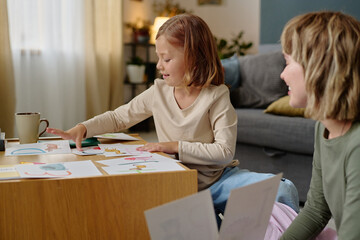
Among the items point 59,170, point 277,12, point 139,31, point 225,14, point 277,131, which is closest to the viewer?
point 59,170

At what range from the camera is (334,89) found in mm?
716

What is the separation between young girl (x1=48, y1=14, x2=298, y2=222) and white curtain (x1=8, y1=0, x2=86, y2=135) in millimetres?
2776

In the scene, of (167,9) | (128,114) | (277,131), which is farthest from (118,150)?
(167,9)

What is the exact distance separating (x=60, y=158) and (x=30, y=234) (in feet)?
Result: 0.90

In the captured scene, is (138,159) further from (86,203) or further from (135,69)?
(135,69)

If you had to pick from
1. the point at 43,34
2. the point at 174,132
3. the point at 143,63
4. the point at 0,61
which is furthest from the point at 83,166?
the point at 143,63

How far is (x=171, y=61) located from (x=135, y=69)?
11.7 feet

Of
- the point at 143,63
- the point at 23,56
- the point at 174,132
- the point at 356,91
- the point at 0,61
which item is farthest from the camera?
the point at 143,63

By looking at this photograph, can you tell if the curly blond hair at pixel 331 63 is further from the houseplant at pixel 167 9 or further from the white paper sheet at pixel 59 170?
the houseplant at pixel 167 9

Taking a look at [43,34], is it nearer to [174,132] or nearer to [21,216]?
[174,132]

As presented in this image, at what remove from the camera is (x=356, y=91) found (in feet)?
2.34

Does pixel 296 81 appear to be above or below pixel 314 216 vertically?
above

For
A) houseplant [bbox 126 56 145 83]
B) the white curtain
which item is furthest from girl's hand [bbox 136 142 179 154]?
houseplant [bbox 126 56 145 83]

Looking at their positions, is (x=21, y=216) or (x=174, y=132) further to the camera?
(x=174, y=132)
